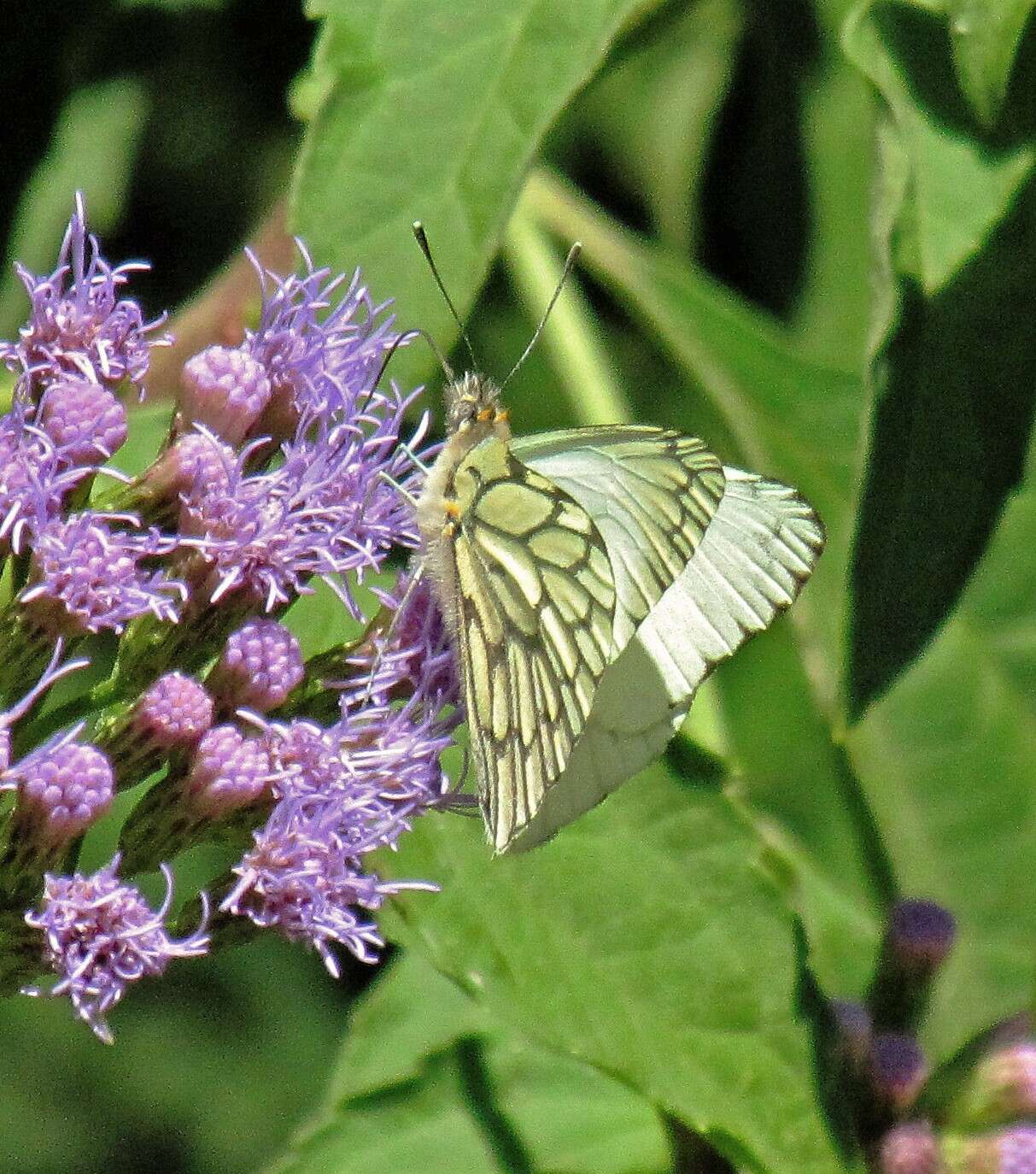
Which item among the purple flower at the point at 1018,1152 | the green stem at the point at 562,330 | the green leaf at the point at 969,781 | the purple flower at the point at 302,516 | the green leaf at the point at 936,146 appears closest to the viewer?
the purple flower at the point at 302,516

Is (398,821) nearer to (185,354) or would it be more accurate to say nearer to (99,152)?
(185,354)

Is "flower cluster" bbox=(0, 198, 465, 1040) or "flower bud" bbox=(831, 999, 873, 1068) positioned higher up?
"flower cluster" bbox=(0, 198, 465, 1040)

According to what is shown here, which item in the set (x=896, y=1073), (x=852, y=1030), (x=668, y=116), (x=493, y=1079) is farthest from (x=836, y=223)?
(x=493, y=1079)

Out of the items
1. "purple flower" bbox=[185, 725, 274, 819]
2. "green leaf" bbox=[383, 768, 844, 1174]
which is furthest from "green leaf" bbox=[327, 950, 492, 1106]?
"purple flower" bbox=[185, 725, 274, 819]

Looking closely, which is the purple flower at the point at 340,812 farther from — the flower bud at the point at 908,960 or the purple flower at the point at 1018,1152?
the purple flower at the point at 1018,1152

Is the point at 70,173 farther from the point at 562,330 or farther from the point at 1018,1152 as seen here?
the point at 1018,1152

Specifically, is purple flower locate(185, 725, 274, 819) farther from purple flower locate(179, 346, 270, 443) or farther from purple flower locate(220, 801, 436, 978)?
purple flower locate(179, 346, 270, 443)

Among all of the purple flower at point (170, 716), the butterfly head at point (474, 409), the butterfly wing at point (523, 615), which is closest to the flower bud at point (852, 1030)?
the butterfly wing at point (523, 615)
